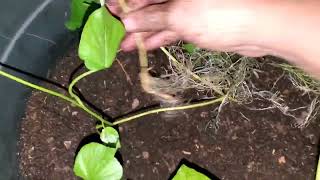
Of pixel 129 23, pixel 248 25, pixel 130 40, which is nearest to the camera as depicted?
pixel 248 25

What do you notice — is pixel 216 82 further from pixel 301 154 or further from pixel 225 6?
pixel 225 6

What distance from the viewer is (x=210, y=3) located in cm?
58

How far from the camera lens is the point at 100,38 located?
0.62 meters

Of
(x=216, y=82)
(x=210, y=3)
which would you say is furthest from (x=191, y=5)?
(x=216, y=82)

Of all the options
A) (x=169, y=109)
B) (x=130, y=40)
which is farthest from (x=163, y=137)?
(x=130, y=40)

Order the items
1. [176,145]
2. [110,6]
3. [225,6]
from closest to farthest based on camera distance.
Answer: [225,6] → [110,6] → [176,145]

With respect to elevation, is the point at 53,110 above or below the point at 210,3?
below

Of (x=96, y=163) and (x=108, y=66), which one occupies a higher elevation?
(x=108, y=66)

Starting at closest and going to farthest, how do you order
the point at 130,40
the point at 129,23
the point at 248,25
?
the point at 248,25
the point at 129,23
the point at 130,40

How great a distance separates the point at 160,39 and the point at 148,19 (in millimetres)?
83

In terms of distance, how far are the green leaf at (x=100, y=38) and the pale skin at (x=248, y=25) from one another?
54 mm

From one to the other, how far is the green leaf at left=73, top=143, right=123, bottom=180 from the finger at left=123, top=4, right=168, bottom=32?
0.17m

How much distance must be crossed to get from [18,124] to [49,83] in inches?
3.6

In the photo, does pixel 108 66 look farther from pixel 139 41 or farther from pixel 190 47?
pixel 190 47
